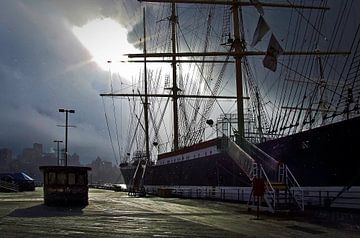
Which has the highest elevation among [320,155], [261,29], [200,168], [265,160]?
[261,29]

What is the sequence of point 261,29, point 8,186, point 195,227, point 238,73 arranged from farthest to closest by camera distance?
point 8,186
point 238,73
point 261,29
point 195,227

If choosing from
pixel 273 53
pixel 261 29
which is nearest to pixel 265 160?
pixel 273 53

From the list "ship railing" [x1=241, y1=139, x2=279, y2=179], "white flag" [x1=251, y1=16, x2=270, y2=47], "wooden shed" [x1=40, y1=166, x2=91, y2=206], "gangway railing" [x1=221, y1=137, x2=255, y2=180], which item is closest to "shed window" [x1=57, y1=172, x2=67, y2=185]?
"wooden shed" [x1=40, y1=166, x2=91, y2=206]

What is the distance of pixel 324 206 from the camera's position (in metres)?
20.6

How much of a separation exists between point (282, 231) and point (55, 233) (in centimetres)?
621

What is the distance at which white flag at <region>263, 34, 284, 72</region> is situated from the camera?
26.7m

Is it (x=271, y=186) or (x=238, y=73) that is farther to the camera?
(x=238, y=73)

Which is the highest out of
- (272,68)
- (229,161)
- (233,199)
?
(272,68)

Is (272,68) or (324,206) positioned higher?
(272,68)

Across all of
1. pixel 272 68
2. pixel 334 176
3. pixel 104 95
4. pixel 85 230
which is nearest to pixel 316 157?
pixel 334 176

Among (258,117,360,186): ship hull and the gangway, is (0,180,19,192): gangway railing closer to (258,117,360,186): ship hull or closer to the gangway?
the gangway

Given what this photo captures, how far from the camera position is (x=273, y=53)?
26.9 metres

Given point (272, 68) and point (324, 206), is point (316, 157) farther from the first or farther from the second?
point (272, 68)

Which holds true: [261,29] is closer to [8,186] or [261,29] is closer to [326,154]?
[326,154]
